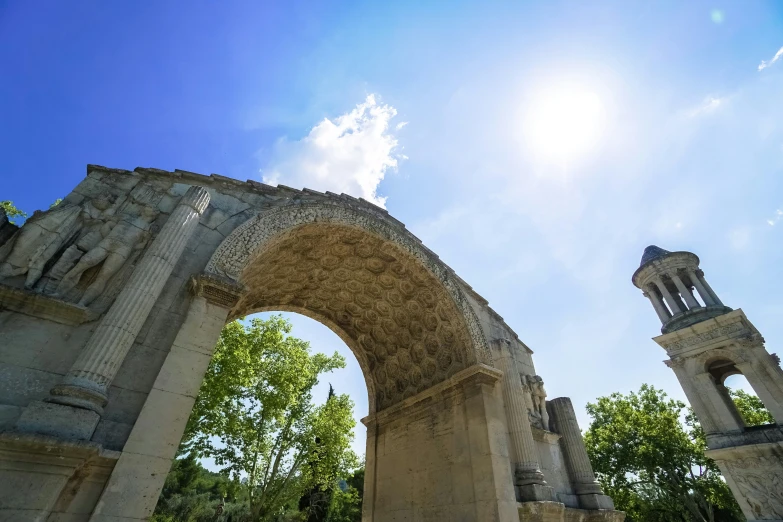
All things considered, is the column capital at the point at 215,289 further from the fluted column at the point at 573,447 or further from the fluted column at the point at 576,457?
the fluted column at the point at 576,457

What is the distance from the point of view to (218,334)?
19.2 feet

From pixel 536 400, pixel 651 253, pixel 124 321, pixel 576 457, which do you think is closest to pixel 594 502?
pixel 576 457

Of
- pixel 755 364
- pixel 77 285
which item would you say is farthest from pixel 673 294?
pixel 77 285

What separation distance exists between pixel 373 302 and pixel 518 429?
4960 mm

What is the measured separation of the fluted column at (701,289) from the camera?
2220cm

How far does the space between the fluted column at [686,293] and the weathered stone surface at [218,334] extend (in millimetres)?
18812

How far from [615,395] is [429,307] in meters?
29.4

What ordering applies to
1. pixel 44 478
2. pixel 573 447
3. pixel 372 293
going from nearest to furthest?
pixel 44 478 < pixel 573 447 < pixel 372 293

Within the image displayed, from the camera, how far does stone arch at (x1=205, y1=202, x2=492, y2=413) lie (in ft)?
28.2

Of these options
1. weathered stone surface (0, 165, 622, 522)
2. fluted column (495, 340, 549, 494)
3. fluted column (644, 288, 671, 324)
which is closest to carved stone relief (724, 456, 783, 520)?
fluted column (644, 288, 671, 324)

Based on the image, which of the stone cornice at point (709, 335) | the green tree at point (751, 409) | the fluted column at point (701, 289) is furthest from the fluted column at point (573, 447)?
the green tree at point (751, 409)

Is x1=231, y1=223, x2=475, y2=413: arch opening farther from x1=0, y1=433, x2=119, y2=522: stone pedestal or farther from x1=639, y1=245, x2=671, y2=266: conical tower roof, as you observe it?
x1=639, y1=245, x2=671, y2=266: conical tower roof

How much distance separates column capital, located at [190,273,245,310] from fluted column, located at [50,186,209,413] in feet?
1.48

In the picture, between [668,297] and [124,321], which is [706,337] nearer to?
[668,297]
